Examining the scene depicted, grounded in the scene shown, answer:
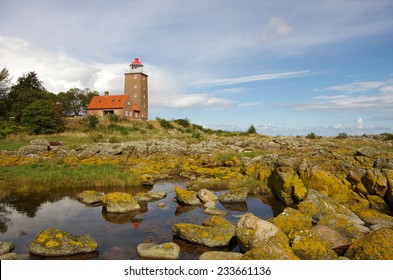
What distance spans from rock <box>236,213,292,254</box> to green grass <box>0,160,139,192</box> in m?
11.0

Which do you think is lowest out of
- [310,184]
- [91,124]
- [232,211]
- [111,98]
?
[232,211]

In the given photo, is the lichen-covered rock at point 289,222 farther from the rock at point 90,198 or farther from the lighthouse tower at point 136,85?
the lighthouse tower at point 136,85

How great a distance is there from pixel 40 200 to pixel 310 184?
44.3 feet

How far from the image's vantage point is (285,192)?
1477 cm

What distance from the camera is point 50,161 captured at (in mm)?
22188

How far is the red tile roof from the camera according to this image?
60.7 meters

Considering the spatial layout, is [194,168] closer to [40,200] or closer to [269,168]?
[269,168]

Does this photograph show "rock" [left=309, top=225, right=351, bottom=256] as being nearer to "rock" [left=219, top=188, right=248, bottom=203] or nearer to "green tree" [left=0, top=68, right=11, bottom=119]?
"rock" [left=219, top=188, right=248, bottom=203]

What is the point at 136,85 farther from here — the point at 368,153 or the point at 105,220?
the point at 105,220

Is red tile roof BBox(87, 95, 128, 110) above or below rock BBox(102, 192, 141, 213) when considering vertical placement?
above

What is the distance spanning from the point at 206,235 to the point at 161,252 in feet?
5.53

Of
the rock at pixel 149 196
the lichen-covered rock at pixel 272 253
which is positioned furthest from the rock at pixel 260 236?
the rock at pixel 149 196

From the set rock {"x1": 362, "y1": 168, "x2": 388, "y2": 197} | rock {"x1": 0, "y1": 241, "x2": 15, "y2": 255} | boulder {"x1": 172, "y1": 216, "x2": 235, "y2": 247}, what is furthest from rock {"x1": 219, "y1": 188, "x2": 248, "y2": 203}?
rock {"x1": 0, "y1": 241, "x2": 15, "y2": 255}
